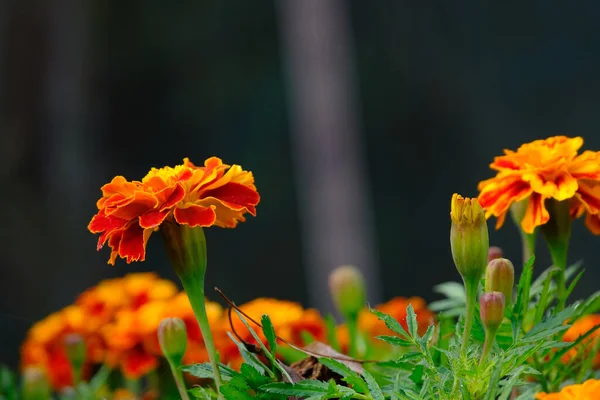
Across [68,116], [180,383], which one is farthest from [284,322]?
[68,116]

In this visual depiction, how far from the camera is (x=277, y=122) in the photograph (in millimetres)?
3070

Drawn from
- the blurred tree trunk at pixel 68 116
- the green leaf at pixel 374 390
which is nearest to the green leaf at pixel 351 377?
the green leaf at pixel 374 390

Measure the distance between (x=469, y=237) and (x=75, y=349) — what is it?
1.35ft

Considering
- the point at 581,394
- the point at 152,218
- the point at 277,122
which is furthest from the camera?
the point at 277,122

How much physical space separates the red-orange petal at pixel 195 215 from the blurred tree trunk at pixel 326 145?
8.33 feet

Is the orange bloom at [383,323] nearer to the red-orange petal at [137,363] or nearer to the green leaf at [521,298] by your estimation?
the red-orange petal at [137,363]

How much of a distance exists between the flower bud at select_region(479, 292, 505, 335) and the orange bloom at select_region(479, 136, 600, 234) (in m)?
0.09

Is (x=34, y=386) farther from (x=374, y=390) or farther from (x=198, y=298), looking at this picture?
(x=374, y=390)

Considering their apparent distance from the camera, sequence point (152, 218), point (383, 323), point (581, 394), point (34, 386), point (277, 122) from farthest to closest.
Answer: point (277, 122)
point (383, 323)
point (34, 386)
point (152, 218)
point (581, 394)

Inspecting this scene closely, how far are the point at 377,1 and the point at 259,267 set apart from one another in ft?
3.11

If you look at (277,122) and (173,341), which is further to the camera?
(277,122)

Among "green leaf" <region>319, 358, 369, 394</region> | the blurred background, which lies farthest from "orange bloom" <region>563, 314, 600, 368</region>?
the blurred background

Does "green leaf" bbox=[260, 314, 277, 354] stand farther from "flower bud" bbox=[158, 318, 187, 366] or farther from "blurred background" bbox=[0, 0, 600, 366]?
"blurred background" bbox=[0, 0, 600, 366]

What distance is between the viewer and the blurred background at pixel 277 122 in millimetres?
2982
